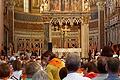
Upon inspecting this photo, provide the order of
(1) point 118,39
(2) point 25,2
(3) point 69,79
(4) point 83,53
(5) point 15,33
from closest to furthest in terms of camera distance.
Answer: (3) point 69,79
(1) point 118,39
(4) point 83,53
(5) point 15,33
(2) point 25,2

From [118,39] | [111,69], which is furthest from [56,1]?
[111,69]

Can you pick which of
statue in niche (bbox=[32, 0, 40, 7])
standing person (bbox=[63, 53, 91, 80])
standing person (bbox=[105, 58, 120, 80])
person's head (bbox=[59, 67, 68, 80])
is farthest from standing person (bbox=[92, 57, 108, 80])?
statue in niche (bbox=[32, 0, 40, 7])

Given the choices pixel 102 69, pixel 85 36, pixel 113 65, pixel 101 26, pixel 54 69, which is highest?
pixel 101 26

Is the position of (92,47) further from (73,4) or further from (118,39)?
(118,39)

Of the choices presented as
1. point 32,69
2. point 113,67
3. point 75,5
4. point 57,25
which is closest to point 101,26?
A: point 75,5

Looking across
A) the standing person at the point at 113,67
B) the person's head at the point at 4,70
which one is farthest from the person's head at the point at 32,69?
the standing person at the point at 113,67

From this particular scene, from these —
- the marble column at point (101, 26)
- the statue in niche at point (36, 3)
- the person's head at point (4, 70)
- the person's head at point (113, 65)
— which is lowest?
the person's head at point (4, 70)

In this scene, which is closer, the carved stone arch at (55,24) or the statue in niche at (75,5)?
the carved stone arch at (55,24)

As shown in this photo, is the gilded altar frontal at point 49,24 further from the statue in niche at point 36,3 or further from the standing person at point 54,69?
the standing person at point 54,69

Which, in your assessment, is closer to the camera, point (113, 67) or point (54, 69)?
point (113, 67)

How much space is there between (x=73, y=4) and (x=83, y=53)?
5757mm

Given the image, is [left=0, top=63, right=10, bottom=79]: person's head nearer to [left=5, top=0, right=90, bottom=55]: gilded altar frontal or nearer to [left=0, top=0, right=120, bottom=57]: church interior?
[left=0, top=0, right=120, bottom=57]: church interior

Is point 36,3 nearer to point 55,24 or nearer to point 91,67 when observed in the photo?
point 55,24

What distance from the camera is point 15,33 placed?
3928 centimetres
